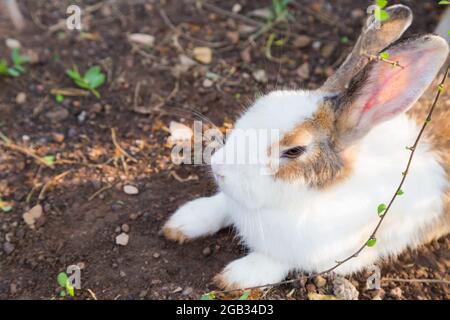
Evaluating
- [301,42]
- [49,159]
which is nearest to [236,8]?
[301,42]

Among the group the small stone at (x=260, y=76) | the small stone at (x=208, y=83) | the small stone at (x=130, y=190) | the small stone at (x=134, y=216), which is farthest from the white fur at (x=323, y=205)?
the small stone at (x=260, y=76)

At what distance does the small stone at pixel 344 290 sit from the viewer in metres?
3.13

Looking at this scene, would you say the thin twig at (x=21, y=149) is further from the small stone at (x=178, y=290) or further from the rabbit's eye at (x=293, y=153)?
the rabbit's eye at (x=293, y=153)

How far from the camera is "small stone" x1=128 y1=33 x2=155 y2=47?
4453mm

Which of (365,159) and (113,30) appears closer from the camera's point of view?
(365,159)

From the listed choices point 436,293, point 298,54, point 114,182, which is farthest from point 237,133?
point 298,54

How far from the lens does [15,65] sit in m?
A: 4.14

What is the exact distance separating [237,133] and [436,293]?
1.54 m

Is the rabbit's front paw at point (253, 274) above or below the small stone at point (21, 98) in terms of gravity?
below

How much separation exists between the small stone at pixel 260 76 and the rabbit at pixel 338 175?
1.21 m

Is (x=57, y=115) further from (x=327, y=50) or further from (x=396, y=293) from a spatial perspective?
(x=396, y=293)

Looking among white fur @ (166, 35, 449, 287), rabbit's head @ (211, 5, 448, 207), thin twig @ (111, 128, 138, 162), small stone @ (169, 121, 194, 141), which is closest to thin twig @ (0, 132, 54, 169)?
thin twig @ (111, 128, 138, 162)

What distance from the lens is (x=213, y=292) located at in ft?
10.2
